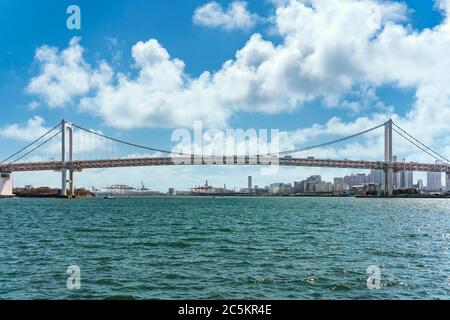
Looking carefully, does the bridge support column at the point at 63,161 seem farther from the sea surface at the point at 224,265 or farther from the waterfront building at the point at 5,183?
the sea surface at the point at 224,265

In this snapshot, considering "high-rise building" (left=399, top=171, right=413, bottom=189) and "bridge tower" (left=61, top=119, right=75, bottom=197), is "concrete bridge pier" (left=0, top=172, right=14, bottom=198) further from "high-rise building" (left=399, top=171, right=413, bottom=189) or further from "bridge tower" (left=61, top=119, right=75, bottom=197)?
"high-rise building" (left=399, top=171, right=413, bottom=189)

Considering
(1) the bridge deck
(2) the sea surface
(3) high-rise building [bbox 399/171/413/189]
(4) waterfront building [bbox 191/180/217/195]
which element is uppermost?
(1) the bridge deck

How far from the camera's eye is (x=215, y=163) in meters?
61.5

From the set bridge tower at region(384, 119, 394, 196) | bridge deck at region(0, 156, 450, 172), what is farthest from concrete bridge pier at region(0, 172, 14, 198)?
bridge tower at region(384, 119, 394, 196)

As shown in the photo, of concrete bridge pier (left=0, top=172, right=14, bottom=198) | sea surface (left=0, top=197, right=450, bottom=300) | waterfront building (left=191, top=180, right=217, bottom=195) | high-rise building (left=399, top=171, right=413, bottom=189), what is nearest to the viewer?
sea surface (left=0, top=197, right=450, bottom=300)

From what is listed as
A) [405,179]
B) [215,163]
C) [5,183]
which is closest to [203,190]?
[405,179]

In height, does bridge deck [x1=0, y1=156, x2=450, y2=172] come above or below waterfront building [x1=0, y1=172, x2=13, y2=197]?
above

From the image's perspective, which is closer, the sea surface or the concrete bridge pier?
the sea surface

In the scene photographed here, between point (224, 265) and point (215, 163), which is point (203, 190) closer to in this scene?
point (215, 163)

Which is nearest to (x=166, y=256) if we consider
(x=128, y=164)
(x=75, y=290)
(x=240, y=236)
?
(x=75, y=290)

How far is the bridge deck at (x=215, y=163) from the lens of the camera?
62463mm

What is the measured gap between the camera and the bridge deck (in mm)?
62463

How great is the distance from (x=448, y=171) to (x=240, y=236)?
6607 centimetres

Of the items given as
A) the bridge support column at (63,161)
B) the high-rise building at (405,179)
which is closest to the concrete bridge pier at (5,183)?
the bridge support column at (63,161)
